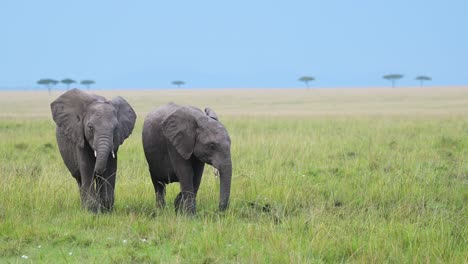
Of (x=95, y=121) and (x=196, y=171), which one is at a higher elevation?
(x=95, y=121)

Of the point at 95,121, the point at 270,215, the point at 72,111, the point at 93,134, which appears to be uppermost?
the point at 72,111

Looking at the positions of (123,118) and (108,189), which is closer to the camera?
(108,189)

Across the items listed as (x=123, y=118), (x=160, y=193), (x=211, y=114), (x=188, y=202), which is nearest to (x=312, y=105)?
(x=160, y=193)

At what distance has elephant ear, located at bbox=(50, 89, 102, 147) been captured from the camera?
364 inches

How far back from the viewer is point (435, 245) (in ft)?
22.6

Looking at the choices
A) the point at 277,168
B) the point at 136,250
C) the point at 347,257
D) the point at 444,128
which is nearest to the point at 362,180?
the point at 277,168

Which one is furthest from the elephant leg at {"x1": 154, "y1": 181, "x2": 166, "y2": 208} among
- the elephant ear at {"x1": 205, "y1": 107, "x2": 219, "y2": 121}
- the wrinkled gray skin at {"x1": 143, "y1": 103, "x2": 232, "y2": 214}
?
the elephant ear at {"x1": 205, "y1": 107, "x2": 219, "y2": 121}

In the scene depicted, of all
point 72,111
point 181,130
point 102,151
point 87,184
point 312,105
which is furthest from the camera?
point 312,105

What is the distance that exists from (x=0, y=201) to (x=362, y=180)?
615 centimetres

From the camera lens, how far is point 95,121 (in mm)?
8789

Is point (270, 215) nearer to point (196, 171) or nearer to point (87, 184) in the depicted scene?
point (196, 171)

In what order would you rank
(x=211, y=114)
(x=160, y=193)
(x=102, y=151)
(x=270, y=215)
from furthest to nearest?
(x=160, y=193), (x=211, y=114), (x=270, y=215), (x=102, y=151)

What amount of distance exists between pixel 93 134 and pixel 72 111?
777 millimetres

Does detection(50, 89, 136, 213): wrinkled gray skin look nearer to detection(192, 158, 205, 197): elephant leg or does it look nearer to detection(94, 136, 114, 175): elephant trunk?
detection(94, 136, 114, 175): elephant trunk
